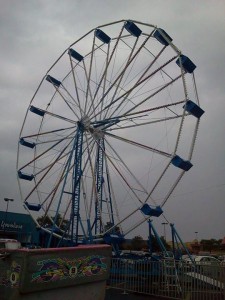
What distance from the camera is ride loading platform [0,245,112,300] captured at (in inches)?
295

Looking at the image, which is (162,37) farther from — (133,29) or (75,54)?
(75,54)

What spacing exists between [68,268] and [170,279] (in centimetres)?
698

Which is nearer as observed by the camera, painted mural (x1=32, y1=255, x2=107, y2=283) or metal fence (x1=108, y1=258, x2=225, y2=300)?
painted mural (x1=32, y1=255, x2=107, y2=283)

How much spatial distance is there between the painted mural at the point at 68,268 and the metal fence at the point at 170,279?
4682mm

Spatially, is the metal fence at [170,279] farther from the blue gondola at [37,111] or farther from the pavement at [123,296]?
the blue gondola at [37,111]

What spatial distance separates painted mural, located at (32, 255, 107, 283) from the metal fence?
4.68 m

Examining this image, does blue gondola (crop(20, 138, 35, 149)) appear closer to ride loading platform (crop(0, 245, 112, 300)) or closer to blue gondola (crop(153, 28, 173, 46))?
blue gondola (crop(153, 28, 173, 46))

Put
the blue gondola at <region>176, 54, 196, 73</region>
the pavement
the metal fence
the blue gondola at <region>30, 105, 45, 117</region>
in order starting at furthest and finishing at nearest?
the blue gondola at <region>30, 105, 45, 117</region>
the blue gondola at <region>176, 54, 196, 73</region>
the pavement
the metal fence

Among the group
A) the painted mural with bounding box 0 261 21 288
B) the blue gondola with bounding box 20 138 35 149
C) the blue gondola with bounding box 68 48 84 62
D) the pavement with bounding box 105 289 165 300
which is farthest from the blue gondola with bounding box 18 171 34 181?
the painted mural with bounding box 0 261 21 288

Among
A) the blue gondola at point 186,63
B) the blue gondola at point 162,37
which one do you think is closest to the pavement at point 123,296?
the blue gondola at point 186,63

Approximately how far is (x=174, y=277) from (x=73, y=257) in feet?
21.7

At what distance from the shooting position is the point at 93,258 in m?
9.08

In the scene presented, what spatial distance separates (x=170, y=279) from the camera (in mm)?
14047

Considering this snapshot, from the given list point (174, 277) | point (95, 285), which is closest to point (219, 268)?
point (174, 277)
